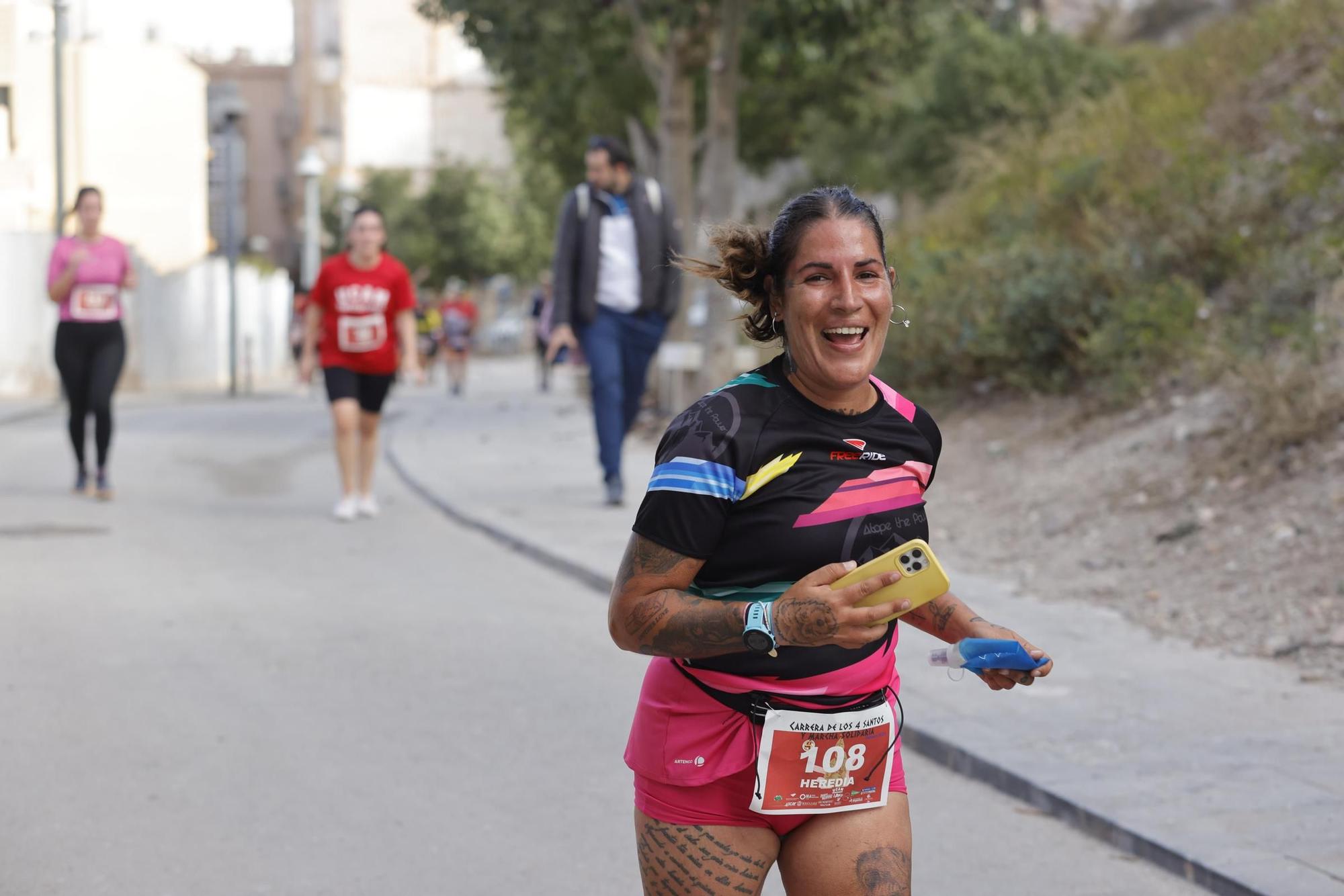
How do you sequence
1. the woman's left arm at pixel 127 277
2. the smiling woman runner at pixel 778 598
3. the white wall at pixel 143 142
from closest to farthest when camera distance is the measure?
the smiling woman runner at pixel 778 598 → the woman's left arm at pixel 127 277 → the white wall at pixel 143 142

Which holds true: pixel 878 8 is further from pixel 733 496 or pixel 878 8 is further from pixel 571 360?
pixel 733 496

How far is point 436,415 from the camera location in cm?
2278

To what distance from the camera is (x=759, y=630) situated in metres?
2.76

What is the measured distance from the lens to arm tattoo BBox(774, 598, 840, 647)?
2.66 meters

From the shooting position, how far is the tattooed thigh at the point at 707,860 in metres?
2.92

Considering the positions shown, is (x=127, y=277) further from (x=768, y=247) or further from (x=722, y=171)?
(x=768, y=247)

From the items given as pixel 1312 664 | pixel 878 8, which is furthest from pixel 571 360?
pixel 878 8

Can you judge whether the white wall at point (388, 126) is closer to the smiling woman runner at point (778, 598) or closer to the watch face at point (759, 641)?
the smiling woman runner at point (778, 598)

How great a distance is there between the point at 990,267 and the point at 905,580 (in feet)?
36.4

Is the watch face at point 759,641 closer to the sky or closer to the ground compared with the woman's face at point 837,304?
closer to the ground

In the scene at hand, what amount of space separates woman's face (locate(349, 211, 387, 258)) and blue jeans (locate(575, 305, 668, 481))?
53.6 inches

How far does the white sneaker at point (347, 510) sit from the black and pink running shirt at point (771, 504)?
8808mm

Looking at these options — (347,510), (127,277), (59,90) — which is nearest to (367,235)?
(347,510)

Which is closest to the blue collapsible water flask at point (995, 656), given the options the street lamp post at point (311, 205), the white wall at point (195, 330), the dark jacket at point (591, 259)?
the dark jacket at point (591, 259)
